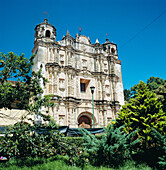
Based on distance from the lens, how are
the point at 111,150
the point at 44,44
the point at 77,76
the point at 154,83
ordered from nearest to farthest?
the point at 111,150, the point at 44,44, the point at 77,76, the point at 154,83

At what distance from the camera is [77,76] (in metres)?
19.5

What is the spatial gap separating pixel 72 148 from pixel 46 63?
13.1 metres

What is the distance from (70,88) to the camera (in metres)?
18.1

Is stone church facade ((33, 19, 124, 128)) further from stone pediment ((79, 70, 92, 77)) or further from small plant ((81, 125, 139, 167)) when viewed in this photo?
small plant ((81, 125, 139, 167))

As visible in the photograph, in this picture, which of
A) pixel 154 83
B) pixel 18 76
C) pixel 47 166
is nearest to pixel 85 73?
pixel 18 76

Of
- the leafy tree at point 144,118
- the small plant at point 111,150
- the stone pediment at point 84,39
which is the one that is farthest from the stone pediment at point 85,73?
the small plant at point 111,150

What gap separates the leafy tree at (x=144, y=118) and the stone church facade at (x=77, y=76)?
9.67m

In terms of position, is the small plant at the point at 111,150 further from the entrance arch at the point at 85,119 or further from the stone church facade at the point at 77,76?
the entrance arch at the point at 85,119

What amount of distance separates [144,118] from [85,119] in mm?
12480

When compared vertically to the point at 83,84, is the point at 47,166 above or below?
below

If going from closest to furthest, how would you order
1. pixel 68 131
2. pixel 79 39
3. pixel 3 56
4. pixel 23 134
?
Result: pixel 23 134
pixel 3 56
pixel 68 131
pixel 79 39

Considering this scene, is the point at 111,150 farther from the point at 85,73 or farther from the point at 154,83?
the point at 154,83

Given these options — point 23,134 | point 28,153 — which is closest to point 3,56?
point 23,134

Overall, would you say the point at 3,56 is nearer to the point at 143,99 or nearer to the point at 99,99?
the point at 143,99
